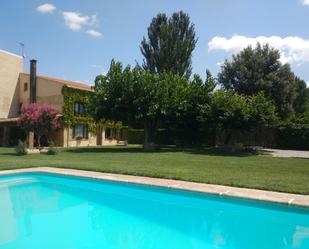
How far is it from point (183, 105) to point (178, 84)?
1.80 m

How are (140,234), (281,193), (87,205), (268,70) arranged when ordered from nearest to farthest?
(140,234) → (281,193) → (87,205) → (268,70)

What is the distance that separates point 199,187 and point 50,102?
28.6 m

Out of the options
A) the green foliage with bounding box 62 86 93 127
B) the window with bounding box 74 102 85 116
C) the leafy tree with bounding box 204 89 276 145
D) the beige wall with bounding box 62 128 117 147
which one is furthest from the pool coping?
the window with bounding box 74 102 85 116

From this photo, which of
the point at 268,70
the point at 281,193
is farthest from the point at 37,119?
the point at 268,70

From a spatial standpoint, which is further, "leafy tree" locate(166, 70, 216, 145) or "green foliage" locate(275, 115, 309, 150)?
"green foliage" locate(275, 115, 309, 150)

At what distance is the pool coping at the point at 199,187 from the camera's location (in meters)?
8.59

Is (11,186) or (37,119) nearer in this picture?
(11,186)

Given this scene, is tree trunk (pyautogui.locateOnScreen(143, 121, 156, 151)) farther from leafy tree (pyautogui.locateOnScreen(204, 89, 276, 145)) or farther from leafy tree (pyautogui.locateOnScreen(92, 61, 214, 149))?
leafy tree (pyautogui.locateOnScreen(204, 89, 276, 145))

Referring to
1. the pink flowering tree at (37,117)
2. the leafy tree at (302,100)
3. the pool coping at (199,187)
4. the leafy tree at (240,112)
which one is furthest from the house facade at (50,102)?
the leafy tree at (302,100)

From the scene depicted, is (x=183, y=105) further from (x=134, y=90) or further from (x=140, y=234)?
(x=140, y=234)

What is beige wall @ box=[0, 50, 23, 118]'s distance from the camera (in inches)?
1497

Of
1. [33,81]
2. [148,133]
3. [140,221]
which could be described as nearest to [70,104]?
[33,81]

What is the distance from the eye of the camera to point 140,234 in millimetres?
7516

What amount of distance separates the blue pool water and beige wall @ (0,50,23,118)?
94.8ft
